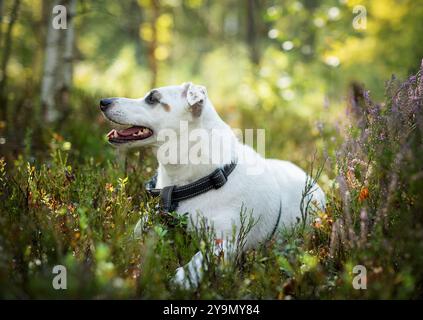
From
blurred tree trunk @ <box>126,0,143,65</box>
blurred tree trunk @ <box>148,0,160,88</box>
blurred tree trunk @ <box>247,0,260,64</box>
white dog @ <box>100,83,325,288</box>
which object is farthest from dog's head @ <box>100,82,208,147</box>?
blurred tree trunk @ <box>247,0,260,64</box>

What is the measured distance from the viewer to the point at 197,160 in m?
3.69

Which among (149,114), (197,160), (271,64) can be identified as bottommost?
(197,160)

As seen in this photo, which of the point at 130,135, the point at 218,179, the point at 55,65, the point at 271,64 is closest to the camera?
the point at 218,179

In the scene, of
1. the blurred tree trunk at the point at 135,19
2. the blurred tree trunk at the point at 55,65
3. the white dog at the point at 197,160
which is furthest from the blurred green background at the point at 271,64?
the white dog at the point at 197,160

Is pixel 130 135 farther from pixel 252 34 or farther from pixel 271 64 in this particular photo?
pixel 252 34

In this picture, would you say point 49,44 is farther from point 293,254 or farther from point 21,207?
point 293,254

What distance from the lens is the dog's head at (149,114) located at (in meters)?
3.79

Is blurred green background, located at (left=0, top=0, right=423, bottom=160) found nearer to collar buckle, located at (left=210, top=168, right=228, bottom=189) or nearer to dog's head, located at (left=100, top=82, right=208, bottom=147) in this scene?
dog's head, located at (left=100, top=82, right=208, bottom=147)

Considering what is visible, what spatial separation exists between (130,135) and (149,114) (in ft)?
0.74

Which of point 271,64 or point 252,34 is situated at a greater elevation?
point 252,34

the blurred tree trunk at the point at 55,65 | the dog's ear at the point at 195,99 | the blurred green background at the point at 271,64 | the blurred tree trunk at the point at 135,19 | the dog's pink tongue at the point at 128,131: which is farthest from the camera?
the blurred tree trunk at the point at 135,19

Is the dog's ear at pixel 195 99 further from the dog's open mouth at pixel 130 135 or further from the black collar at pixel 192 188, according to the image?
the black collar at pixel 192 188

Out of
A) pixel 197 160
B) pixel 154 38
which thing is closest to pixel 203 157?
pixel 197 160

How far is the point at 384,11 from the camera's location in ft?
34.4
